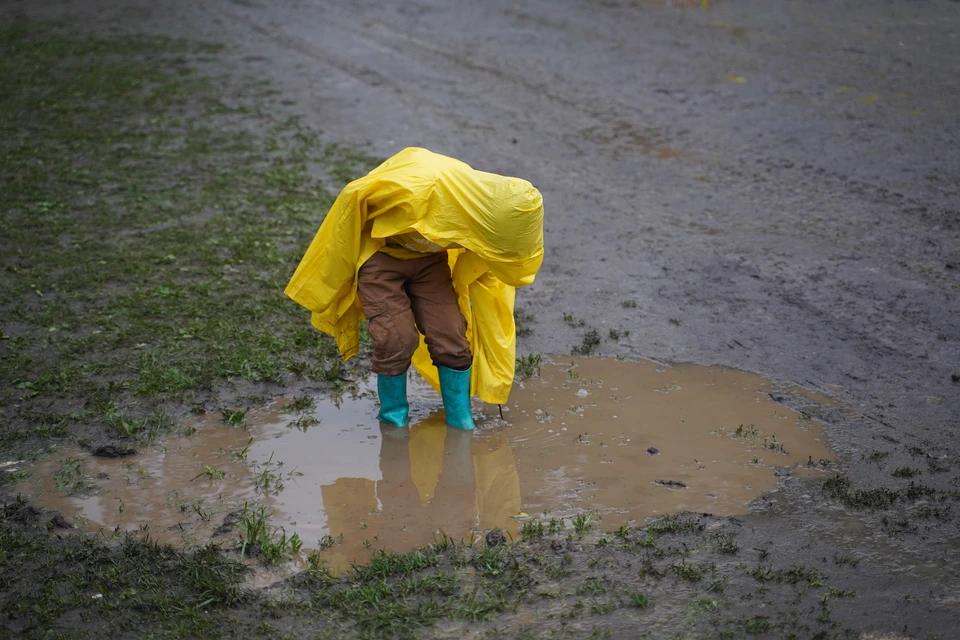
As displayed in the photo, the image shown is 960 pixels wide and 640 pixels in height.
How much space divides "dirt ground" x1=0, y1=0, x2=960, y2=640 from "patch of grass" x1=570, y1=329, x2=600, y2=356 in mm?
Answer: 67

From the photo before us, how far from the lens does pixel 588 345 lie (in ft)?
16.7

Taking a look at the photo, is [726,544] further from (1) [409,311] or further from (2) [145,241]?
(2) [145,241]

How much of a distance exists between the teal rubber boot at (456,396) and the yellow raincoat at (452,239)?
0.06 meters

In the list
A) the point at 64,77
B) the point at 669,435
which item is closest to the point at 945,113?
the point at 669,435

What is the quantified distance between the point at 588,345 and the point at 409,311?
1.27 m

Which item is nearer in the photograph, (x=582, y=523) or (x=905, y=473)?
(x=582, y=523)

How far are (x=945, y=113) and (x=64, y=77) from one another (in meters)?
9.06

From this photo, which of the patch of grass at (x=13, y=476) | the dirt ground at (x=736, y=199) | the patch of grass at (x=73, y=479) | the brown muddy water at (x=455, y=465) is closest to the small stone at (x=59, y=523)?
the brown muddy water at (x=455, y=465)

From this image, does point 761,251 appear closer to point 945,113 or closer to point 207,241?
point 945,113

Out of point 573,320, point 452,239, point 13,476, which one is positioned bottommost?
point 13,476

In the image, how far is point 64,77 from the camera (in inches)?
417

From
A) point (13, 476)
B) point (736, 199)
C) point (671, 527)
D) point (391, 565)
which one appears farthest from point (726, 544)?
point (736, 199)

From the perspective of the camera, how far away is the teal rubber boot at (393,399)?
441 cm

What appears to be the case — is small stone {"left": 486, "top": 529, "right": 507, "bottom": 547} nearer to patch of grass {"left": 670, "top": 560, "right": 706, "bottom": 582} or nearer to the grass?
patch of grass {"left": 670, "top": 560, "right": 706, "bottom": 582}
